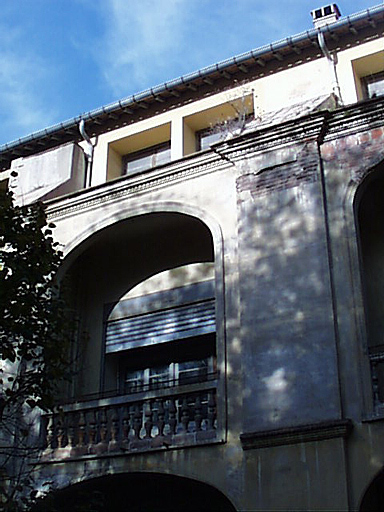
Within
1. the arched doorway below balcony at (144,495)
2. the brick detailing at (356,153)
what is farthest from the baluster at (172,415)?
the brick detailing at (356,153)

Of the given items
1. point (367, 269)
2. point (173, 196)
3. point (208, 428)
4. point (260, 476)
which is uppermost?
point (173, 196)

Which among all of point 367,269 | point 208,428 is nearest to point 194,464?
point 208,428

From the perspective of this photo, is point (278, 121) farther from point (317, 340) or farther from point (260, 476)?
point (260, 476)

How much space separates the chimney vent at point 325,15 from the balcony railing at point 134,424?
7.81 meters

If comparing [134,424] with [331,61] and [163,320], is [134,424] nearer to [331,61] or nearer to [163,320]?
[163,320]

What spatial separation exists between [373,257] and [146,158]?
5.88 meters

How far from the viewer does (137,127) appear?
55.1 feet

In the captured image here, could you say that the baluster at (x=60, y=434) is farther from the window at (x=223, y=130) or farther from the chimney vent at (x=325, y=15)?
the chimney vent at (x=325, y=15)

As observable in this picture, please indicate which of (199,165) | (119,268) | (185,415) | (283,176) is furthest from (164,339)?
(283,176)

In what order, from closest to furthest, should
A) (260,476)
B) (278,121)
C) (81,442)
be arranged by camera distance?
(260,476), (81,442), (278,121)

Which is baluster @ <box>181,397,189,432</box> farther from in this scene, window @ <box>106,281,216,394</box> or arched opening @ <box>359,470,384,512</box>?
arched opening @ <box>359,470,384,512</box>

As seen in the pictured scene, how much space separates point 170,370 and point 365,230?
163 inches

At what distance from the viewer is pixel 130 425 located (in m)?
12.4

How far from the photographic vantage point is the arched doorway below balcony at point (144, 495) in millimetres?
12625
